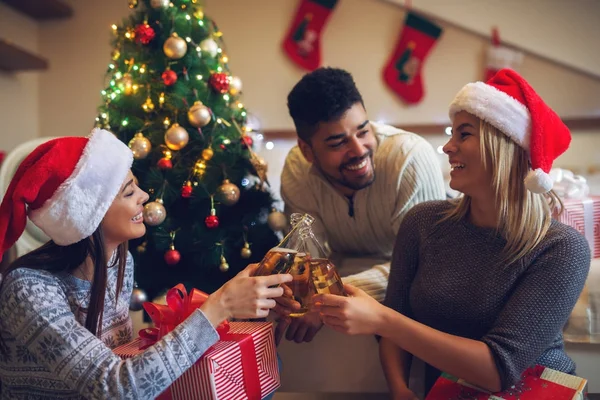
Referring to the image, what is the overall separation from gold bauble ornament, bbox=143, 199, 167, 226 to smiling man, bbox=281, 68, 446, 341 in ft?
1.56

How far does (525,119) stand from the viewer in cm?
113

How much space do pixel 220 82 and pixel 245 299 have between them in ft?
3.28

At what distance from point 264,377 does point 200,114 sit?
0.93m

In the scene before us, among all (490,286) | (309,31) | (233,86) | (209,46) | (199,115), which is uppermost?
(309,31)

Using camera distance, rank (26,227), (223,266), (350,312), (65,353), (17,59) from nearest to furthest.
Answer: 1. (65,353)
2. (350,312)
3. (223,266)
4. (26,227)
5. (17,59)

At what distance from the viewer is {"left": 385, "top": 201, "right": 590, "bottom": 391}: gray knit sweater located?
1052 mm

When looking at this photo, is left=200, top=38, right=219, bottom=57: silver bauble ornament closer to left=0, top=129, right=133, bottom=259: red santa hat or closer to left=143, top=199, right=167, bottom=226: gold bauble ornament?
left=143, top=199, right=167, bottom=226: gold bauble ornament

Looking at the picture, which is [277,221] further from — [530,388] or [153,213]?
[530,388]

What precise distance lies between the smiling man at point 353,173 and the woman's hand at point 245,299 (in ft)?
1.87

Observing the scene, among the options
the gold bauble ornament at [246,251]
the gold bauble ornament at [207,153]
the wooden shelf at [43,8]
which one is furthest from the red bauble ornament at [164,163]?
the wooden shelf at [43,8]

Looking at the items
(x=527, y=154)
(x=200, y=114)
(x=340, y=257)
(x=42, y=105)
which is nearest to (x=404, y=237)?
(x=527, y=154)

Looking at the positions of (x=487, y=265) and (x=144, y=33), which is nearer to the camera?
(x=487, y=265)

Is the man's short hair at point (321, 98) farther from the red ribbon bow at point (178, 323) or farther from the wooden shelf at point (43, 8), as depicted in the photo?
the wooden shelf at point (43, 8)

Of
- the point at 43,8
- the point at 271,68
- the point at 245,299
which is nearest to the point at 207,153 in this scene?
the point at 245,299
